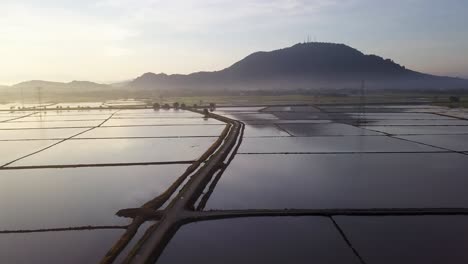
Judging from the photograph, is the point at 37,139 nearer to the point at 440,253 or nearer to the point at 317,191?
the point at 317,191

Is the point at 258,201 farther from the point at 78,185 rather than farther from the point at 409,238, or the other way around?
the point at 78,185

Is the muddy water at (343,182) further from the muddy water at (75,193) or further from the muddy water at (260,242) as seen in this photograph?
the muddy water at (75,193)

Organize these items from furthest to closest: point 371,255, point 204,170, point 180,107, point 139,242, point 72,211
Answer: point 180,107, point 204,170, point 72,211, point 139,242, point 371,255

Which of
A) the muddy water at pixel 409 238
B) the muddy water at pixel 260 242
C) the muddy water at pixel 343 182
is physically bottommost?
the muddy water at pixel 260 242

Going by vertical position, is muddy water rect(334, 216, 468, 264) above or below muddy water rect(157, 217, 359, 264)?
above

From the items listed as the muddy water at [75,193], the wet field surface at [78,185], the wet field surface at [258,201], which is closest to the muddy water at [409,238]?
the wet field surface at [258,201]

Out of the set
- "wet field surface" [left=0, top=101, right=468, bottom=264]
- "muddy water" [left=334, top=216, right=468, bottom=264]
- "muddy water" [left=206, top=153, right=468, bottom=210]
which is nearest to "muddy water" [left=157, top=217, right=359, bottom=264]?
"wet field surface" [left=0, top=101, right=468, bottom=264]

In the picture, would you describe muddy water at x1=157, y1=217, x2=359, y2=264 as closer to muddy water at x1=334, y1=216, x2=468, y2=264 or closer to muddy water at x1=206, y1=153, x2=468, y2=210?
muddy water at x1=334, y1=216, x2=468, y2=264

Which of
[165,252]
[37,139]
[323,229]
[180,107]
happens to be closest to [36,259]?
[165,252]
